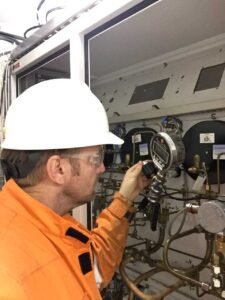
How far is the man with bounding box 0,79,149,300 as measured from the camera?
0.68m

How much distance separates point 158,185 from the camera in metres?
1.07

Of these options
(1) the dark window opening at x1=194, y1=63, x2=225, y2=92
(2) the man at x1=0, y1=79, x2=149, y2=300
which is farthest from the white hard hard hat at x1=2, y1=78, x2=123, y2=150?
(1) the dark window opening at x1=194, y1=63, x2=225, y2=92

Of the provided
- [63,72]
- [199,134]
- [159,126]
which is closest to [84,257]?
[199,134]

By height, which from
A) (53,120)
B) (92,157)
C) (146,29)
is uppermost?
(146,29)

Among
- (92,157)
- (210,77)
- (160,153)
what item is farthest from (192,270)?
(210,77)

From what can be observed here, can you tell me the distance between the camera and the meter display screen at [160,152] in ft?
3.41

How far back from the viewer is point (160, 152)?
1066 millimetres

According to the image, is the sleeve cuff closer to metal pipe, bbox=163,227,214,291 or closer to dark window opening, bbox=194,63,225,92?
metal pipe, bbox=163,227,214,291

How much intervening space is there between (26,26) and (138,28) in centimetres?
103

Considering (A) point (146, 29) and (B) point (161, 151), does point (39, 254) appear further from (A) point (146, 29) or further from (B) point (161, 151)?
(A) point (146, 29)

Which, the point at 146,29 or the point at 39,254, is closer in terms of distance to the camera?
the point at 39,254

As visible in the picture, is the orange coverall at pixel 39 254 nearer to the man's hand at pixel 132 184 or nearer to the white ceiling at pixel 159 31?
the man's hand at pixel 132 184

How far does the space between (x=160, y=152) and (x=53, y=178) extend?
1.41 ft

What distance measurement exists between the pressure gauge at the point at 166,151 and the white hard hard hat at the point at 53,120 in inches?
10.8
